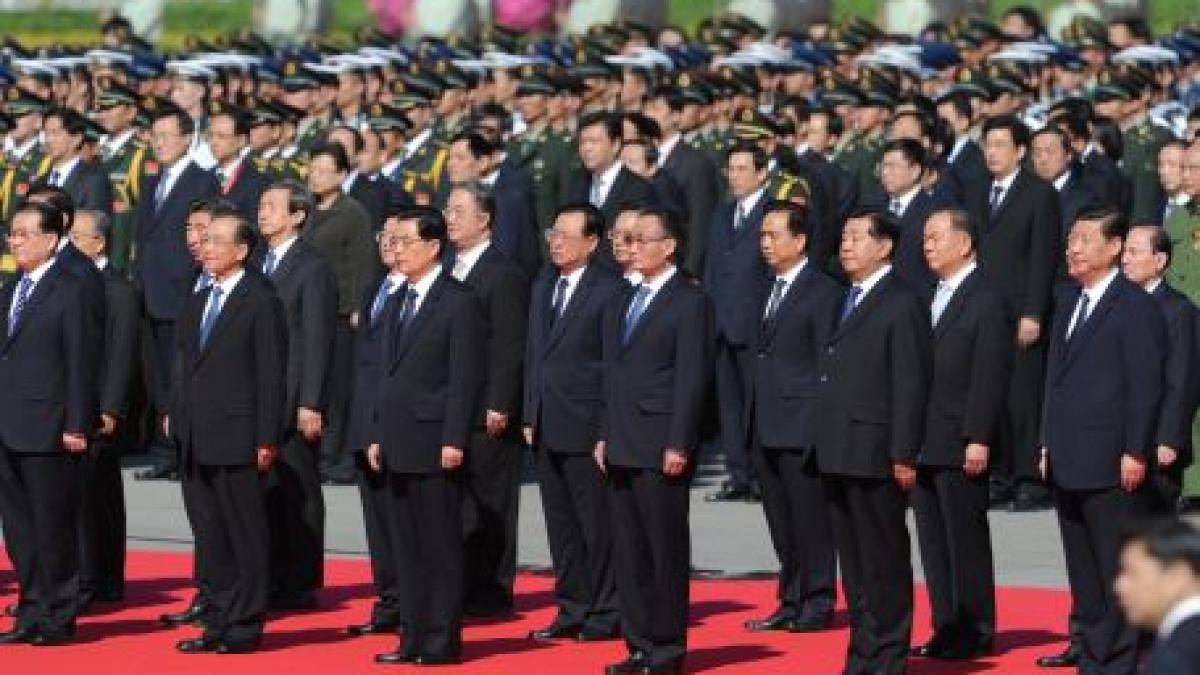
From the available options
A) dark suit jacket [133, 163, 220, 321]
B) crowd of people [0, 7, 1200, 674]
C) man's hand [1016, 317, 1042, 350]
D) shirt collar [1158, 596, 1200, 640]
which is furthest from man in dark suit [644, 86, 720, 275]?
shirt collar [1158, 596, 1200, 640]

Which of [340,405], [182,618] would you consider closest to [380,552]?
[182,618]

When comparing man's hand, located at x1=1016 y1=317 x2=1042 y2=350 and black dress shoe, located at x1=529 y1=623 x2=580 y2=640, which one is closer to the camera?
black dress shoe, located at x1=529 y1=623 x2=580 y2=640

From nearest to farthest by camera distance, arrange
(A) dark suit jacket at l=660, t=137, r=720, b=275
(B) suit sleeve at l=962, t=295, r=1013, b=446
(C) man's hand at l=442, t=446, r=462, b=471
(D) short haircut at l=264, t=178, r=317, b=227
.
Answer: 1. (C) man's hand at l=442, t=446, r=462, b=471
2. (B) suit sleeve at l=962, t=295, r=1013, b=446
3. (D) short haircut at l=264, t=178, r=317, b=227
4. (A) dark suit jacket at l=660, t=137, r=720, b=275

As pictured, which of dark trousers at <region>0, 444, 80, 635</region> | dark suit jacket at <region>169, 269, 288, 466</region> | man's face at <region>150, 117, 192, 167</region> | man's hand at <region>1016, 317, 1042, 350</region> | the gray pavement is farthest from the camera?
man's face at <region>150, 117, 192, 167</region>

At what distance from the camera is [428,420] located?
45.7ft

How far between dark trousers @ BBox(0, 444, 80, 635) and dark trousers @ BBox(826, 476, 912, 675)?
3.20 m

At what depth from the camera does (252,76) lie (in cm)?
2577

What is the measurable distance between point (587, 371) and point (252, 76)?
11.6 m

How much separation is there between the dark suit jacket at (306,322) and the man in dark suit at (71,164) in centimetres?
512

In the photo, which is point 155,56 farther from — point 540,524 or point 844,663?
point 844,663

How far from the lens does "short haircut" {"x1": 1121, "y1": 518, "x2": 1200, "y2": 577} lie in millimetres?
8117

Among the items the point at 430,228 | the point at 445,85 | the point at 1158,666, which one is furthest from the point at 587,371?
the point at 445,85

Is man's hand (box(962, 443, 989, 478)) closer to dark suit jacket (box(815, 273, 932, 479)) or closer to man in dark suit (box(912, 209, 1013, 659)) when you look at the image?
man in dark suit (box(912, 209, 1013, 659))

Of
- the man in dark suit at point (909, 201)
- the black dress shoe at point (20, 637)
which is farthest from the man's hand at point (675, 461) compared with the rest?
the man in dark suit at point (909, 201)
